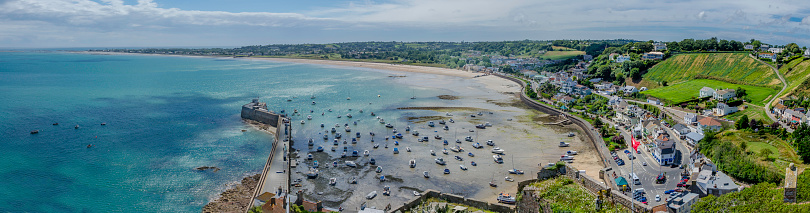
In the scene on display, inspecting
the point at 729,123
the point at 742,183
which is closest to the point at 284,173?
the point at 742,183

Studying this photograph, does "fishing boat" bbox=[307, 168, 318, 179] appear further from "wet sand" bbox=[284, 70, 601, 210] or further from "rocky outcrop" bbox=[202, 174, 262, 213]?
"rocky outcrop" bbox=[202, 174, 262, 213]

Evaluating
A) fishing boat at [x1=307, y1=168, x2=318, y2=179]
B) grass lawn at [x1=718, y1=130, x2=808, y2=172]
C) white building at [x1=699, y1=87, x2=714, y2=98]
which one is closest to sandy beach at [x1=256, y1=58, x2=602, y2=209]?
fishing boat at [x1=307, y1=168, x2=318, y2=179]

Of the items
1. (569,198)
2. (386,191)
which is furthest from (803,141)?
(386,191)

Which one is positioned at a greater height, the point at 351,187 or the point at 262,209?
the point at 262,209

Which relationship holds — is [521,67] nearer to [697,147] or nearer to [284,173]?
[697,147]

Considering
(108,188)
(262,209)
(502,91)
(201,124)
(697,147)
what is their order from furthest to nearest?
(502,91) < (201,124) < (697,147) < (108,188) < (262,209)

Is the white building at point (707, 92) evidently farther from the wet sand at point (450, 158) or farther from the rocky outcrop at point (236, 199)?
the rocky outcrop at point (236, 199)

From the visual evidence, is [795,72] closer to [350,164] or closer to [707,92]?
[707,92]
